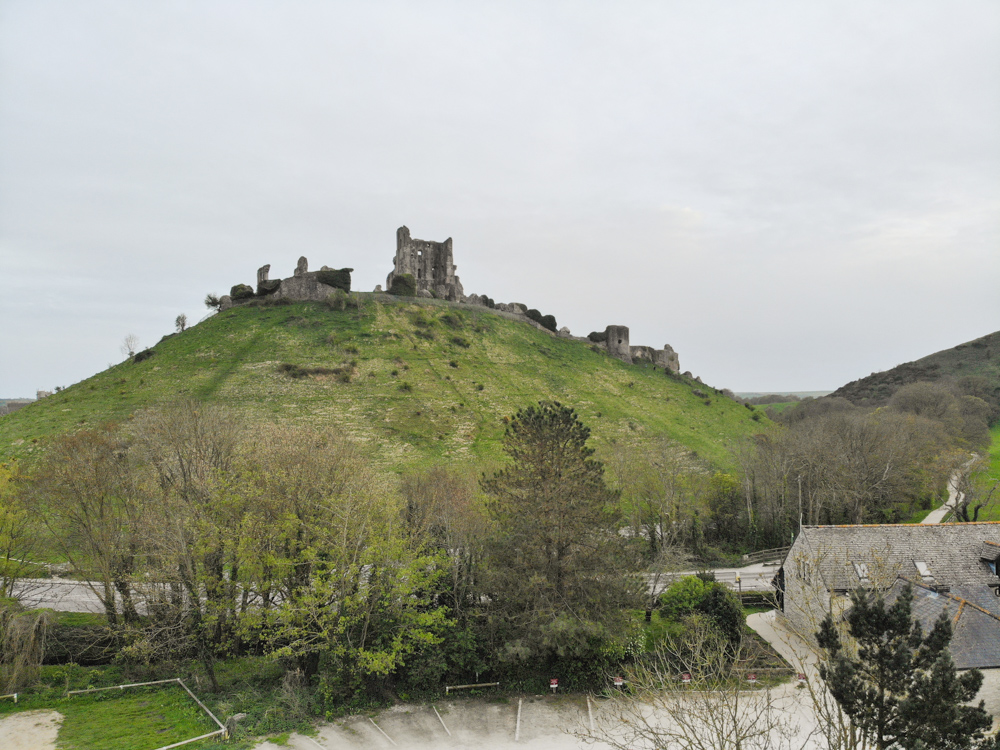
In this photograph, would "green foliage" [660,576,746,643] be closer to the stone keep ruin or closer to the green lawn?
the green lawn

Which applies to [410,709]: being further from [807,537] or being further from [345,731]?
[807,537]

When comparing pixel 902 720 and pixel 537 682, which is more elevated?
pixel 902 720

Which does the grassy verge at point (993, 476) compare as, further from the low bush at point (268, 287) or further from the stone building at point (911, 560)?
the low bush at point (268, 287)

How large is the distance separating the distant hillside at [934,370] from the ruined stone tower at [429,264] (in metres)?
73.3

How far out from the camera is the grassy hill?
4900 centimetres

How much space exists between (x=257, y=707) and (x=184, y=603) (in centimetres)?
606

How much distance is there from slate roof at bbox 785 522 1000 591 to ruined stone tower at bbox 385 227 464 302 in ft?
199

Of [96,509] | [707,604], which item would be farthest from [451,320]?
[707,604]

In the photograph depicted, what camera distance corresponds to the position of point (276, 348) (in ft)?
199

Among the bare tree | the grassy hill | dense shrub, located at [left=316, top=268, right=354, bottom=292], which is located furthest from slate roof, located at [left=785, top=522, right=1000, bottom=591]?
dense shrub, located at [left=316, top=268, right=354, bottom=292]

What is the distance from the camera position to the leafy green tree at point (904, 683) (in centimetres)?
1077

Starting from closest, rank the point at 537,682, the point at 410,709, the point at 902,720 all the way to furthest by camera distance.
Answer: the point at 902,720 → the point at 410,709 → the point at 537,682

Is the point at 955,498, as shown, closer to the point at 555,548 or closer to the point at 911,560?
the point at 911,560

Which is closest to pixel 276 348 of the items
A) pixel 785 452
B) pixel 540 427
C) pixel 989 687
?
pixel 540 427
